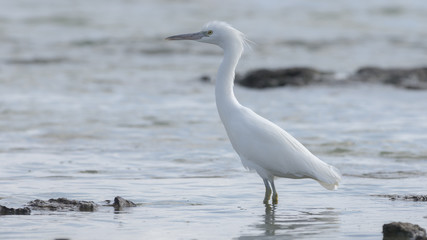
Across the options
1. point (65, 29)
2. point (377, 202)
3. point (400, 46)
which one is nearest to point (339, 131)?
point (377, 202)

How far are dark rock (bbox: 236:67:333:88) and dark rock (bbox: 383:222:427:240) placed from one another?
10997mm

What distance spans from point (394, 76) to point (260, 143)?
10.7 metres

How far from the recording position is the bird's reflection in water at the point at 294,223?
605cm

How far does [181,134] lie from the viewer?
37.7ft

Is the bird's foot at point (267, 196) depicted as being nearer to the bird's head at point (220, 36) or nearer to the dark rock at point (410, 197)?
the dark rock at point (410, 197)

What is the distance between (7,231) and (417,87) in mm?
11824

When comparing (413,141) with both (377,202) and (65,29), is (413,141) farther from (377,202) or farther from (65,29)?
(65,29)

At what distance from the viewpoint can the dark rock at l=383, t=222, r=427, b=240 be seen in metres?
5.57

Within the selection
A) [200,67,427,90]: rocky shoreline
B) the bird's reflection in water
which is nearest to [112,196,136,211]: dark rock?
the bird's reflection in water

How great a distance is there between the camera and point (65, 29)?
27250 millimetres

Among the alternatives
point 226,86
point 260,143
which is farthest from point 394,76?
point 260,143

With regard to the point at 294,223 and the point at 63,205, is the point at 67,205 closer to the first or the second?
the point at 63,205

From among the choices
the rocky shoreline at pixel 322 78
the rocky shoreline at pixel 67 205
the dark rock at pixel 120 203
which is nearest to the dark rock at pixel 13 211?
the rocky shoreline at pixel 67 205

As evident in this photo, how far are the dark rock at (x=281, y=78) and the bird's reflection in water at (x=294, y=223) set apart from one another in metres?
9.77
